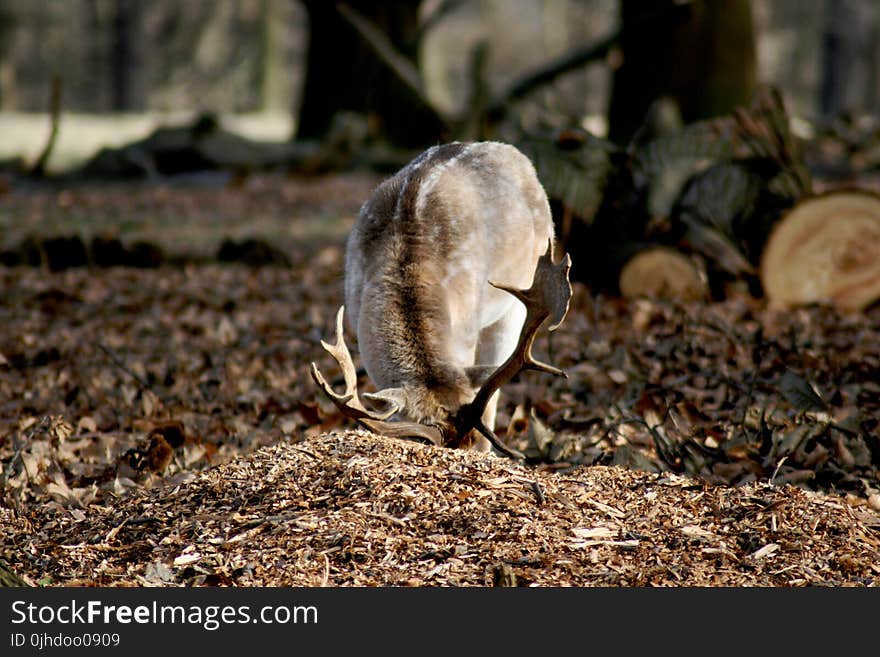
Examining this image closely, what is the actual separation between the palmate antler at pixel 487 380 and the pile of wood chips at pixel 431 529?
93 millimetres

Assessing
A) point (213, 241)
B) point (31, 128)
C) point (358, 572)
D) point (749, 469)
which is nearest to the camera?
point (358, 572)

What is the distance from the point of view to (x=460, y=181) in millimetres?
7348

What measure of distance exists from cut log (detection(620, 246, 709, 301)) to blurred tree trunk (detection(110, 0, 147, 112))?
3330cm

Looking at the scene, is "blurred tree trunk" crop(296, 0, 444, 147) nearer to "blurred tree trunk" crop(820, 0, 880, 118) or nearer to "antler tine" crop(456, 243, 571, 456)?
"antler tine" crop(456, 243, 571, 456)

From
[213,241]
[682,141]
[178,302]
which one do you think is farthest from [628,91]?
[178,302]

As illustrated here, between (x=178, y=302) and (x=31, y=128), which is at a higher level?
(x=178, y=302)

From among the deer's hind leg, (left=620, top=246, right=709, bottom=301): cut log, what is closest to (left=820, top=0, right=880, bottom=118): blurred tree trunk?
(left=620, top=246, right=709, bottom=301): cut log

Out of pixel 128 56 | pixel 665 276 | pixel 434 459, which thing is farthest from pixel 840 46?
pixel 434 459

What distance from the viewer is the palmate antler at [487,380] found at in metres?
5.65

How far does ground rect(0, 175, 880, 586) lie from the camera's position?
5.00m

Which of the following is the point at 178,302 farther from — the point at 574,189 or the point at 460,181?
the point at 460,181

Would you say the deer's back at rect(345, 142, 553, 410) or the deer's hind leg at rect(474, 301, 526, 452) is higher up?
the deer's back at rect(345, 142, 553, 410)

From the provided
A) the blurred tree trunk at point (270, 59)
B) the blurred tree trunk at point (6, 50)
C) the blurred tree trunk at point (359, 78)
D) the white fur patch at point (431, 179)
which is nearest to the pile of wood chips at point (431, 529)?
the white fur patch at point (431, 179)

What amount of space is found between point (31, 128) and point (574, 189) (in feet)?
70.0
